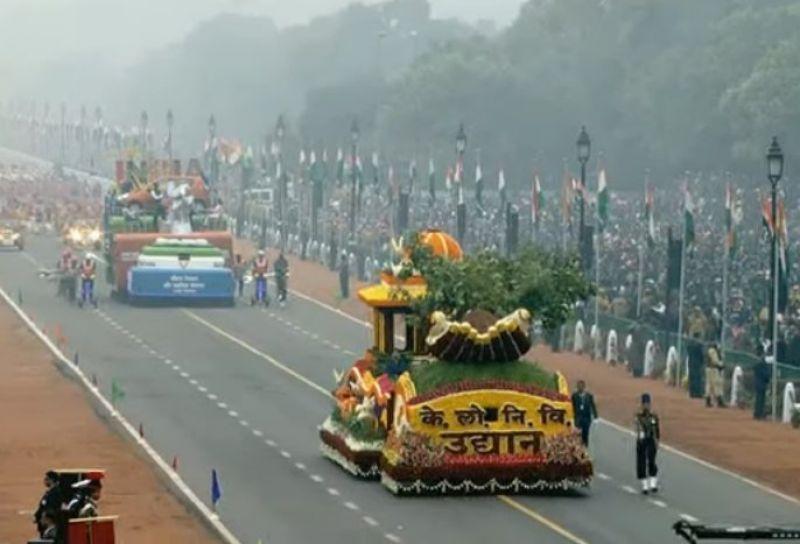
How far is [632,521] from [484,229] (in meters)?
64.9

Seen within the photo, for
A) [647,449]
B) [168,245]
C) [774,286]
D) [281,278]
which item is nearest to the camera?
[647,449]

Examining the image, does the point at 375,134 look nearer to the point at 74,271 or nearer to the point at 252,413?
the point at 74,271

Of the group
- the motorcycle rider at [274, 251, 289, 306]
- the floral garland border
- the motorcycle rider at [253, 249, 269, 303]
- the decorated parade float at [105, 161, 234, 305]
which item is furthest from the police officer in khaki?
the motorcycle rider at [274, 251, 289, 306]

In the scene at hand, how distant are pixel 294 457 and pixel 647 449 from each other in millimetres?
Result: 6937

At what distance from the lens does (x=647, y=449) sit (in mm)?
43719

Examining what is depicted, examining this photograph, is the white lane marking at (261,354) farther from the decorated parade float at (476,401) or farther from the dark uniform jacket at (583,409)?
the decorated parade float at (476,401)

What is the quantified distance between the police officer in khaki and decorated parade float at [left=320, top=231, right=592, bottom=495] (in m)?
13.0

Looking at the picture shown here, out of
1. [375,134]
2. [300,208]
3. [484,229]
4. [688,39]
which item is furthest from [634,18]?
[484,229]

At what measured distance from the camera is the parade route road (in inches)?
1578

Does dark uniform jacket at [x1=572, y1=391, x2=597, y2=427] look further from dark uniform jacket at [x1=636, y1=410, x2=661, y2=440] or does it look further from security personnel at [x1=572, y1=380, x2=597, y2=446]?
dark uniform jacket at [x1=636, y1=410, x2=661, y2=440]

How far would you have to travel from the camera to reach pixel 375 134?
167625 mm

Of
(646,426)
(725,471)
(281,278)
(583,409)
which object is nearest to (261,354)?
(281,278)

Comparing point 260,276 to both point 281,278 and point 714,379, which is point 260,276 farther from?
point 714,379

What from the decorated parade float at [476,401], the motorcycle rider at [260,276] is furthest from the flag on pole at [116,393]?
the motorcycle rider at [260,276]
